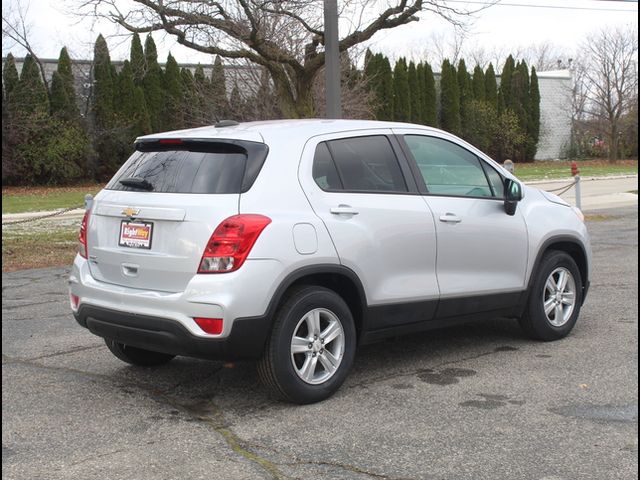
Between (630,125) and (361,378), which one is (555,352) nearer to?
(361,378)

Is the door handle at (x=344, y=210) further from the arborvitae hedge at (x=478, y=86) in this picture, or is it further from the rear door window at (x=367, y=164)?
the arborvitae hedge at (x=478, y=86)

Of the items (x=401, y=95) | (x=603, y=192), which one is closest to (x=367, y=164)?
(x=603, y=192)

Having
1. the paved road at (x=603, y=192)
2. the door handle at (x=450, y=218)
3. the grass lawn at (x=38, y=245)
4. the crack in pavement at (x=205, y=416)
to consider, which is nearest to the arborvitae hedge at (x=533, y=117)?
the paved road at (x=603, y=192)

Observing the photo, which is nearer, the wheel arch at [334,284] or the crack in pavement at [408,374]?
the wheel arch at [334,284]

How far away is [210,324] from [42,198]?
25.8m

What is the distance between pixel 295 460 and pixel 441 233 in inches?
87.3

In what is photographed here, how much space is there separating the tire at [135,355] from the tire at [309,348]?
135cm

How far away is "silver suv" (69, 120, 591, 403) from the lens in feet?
16.0

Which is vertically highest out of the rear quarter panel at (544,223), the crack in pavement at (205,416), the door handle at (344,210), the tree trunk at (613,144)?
the tree trunk at (613,144)

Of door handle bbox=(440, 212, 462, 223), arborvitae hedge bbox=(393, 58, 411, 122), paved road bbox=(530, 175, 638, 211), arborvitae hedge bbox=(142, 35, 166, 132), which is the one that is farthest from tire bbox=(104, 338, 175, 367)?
arborvitae hedge bbox=(393, 58, 411, 122)

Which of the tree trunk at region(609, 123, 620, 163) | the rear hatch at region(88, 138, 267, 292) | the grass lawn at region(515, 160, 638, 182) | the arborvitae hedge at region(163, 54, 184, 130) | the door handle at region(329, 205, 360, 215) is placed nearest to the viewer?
the rear hatch at region(88, 138, 267, 292)

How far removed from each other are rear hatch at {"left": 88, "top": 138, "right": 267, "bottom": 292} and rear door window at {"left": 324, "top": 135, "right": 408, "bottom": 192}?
2.00 ft

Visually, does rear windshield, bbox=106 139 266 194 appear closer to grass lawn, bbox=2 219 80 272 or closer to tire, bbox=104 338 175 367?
tire, bbox=104 338 175 367

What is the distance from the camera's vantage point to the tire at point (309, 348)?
4.99 metres
